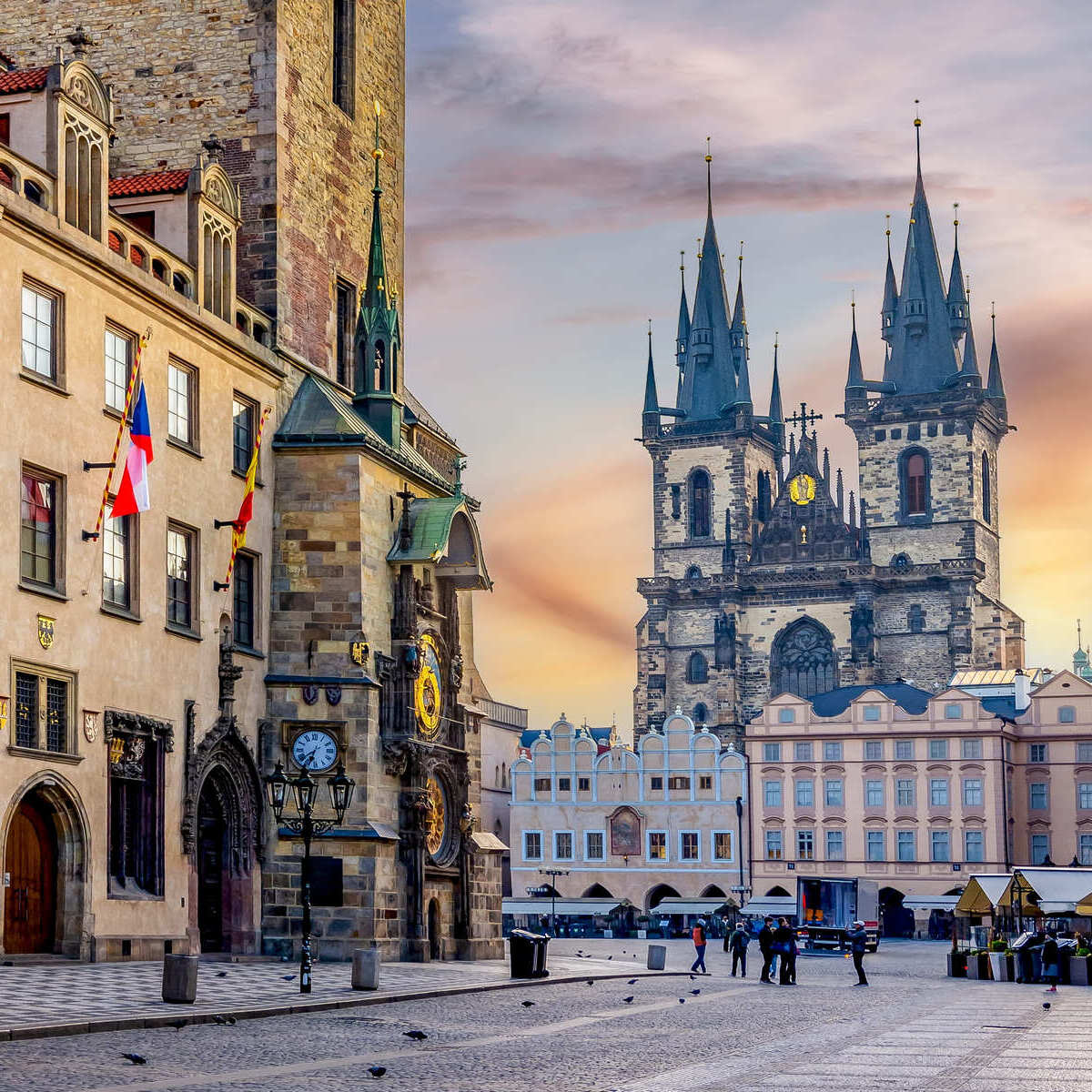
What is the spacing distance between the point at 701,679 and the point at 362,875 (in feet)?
296

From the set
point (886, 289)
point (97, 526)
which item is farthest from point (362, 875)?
point (886, 289)

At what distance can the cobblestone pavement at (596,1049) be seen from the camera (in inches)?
675

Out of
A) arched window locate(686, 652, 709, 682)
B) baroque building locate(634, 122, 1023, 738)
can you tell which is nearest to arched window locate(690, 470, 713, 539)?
baroque building locate(634, 122, 1023, 738)

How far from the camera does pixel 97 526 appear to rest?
3209 cm

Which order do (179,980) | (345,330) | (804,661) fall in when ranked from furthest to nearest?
1. (804,661)
2. (345,330)
3. (179,980)

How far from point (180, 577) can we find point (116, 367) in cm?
404

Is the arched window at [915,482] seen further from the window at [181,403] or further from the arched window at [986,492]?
the window at [181,403]

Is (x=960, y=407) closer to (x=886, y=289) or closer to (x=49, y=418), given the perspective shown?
(x=886, y=289)

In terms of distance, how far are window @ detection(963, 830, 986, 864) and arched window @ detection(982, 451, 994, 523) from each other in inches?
1257

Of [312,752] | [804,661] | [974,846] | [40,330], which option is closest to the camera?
[40,330]

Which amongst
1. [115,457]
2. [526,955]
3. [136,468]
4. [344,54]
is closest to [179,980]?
[136,468]

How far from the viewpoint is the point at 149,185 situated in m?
38.2

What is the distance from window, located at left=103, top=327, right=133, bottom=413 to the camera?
110ft

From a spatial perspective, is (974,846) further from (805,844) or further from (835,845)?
(805,844)
